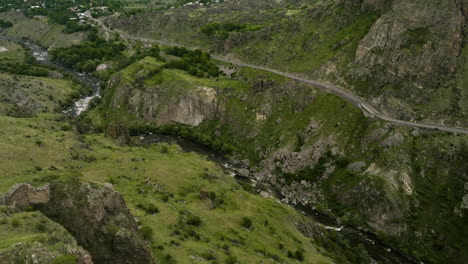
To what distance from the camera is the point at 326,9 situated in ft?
579

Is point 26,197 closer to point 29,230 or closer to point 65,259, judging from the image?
point 29,230

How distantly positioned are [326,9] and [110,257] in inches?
6522

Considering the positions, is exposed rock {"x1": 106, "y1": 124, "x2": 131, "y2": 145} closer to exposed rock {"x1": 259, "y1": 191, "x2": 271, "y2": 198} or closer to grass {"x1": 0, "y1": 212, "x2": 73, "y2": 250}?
exposed rock {"x1": 259, "y1": 191, "x2": 271, "y2": 198}

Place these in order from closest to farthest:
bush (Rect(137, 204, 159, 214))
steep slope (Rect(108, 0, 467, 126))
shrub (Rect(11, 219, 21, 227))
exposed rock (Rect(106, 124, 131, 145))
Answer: shrub (Rect(11, 219, 21, 227)), bush (Rect(137, 204, 159, 214)), exposed rock (Rect(106, 124, 131, 145)), steep slope (Rect(108, 0, 467, 126))

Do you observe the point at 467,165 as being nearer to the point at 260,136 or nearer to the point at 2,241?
the point at 260,136

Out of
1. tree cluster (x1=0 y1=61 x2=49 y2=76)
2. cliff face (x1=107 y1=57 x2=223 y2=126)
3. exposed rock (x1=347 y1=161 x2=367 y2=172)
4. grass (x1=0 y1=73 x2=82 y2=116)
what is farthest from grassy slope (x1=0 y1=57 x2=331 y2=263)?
tree cluster (x1=0 y1=61 x2=49 y2=76)

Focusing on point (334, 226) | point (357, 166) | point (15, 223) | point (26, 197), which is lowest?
point (334, 226)

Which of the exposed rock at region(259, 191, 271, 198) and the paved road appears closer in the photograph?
the exposed rock at region(259, 191, 271, 198)

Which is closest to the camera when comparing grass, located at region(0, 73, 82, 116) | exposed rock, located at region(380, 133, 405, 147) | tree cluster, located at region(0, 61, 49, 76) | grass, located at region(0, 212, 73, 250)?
grass, located at region(0, 212, 73, 250)

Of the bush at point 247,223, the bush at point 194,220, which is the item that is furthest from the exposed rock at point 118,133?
the bush at point 247,223

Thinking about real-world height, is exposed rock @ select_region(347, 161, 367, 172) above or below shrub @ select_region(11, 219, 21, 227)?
below

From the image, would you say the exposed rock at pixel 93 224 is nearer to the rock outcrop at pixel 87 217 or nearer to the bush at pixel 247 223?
the rock outcrop at pixel 87 217

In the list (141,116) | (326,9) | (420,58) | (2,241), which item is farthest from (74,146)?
(326,9)

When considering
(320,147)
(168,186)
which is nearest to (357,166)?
(320,147)
